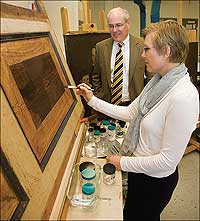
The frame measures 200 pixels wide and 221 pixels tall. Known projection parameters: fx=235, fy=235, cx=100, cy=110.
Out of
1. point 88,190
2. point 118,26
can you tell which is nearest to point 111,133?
point 88,190

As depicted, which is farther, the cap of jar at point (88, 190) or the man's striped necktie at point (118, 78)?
the man's striped necktie at point (118, 78)

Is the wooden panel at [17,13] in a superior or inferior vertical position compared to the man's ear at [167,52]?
superior

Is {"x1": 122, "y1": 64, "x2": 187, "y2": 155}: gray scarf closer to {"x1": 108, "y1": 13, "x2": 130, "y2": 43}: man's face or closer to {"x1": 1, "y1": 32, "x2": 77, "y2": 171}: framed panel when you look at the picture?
{"x1": 1, "y1": 32, "x2": 77, "y2": 171}: framed panel

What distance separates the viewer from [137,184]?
1.12 m

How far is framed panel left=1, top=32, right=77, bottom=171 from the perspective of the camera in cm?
60

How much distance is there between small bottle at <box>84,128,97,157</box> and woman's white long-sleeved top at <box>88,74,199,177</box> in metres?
0.21

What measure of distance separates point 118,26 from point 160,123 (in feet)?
3.86

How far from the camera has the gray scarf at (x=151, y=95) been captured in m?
0.94

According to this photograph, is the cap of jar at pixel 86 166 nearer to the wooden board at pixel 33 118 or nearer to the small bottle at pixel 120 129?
the wooden board at pixel 33 118

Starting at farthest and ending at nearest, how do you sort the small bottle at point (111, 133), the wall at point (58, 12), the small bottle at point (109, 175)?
the wall at point (58, 12), the small bottle at point (111, 133), the small bottle at point (109, 175)

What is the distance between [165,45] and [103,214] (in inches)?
26.0

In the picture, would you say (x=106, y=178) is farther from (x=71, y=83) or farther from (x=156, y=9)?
(x=156, y=9)

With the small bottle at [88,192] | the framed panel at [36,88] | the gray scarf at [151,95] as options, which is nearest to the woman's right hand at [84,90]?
the framed panel at [36,88]

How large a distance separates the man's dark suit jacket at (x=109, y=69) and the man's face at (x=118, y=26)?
0.09 meters
